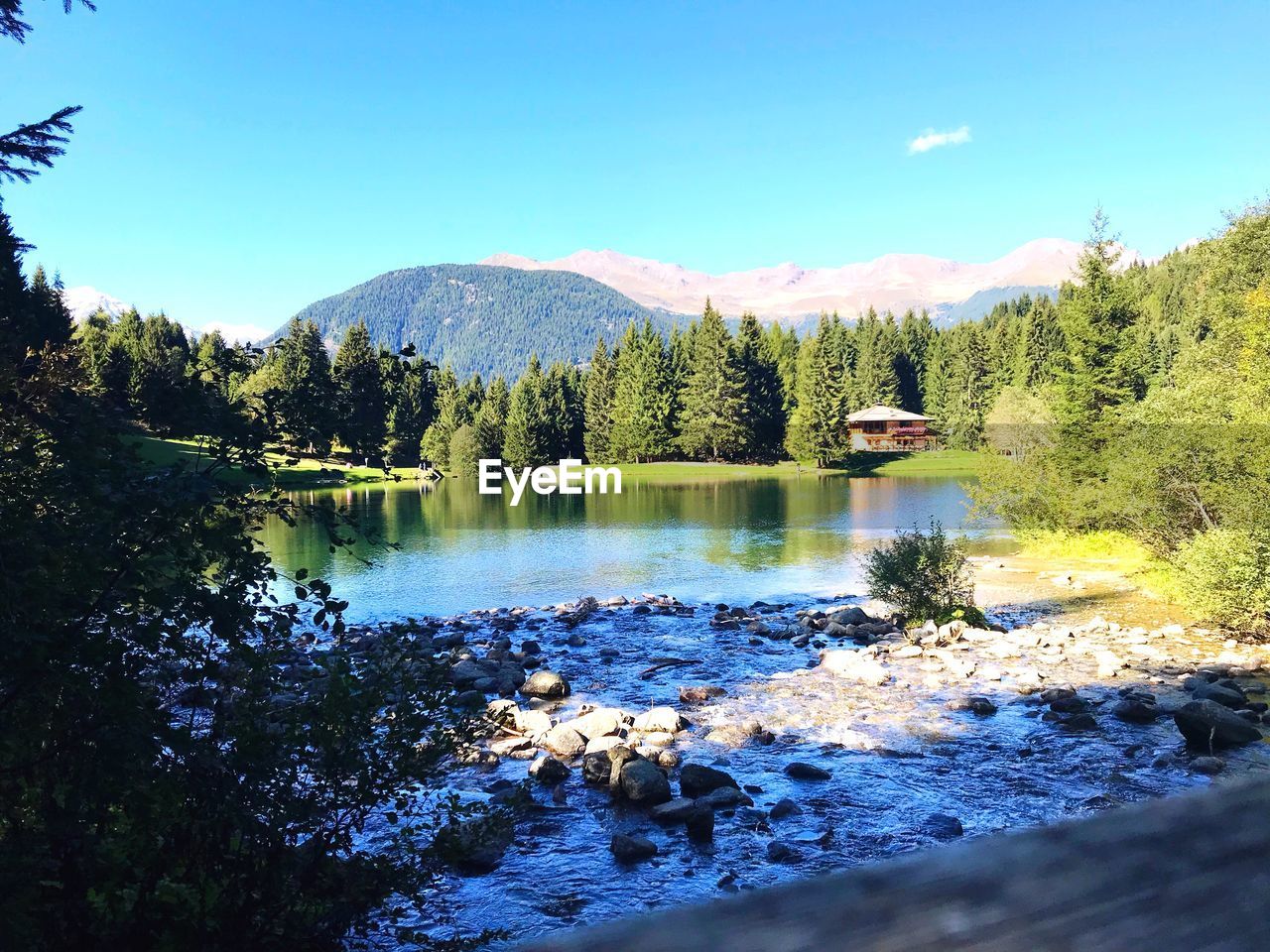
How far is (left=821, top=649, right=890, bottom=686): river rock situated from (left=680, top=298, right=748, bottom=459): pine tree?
67158mm

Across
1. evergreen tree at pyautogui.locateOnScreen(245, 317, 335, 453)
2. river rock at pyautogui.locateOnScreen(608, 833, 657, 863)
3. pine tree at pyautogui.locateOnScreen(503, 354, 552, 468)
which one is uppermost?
pine tree at pyautogui.locateOnScreen(503, 354, 552, 468)

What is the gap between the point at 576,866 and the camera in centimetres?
923

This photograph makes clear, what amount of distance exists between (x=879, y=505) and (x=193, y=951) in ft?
165

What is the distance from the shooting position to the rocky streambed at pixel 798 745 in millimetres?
9141

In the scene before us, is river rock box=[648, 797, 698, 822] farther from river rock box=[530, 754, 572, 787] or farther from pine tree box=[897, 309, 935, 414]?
pine tree box=[897, 309, 935, 414]

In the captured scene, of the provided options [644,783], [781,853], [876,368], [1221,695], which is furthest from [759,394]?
[781,853]

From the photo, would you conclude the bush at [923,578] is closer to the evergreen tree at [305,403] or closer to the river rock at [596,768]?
the river rock at [596,768]

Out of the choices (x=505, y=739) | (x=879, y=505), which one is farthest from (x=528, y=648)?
(x=879, y=505)

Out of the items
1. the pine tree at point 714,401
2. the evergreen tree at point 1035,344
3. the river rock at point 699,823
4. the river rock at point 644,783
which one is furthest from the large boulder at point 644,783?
the evergreen tree at point 1035,344

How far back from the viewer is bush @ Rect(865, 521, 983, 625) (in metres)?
21.2

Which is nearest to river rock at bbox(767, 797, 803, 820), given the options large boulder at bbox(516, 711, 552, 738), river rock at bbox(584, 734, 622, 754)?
river rock at bbox(584, 734, 622, 754)

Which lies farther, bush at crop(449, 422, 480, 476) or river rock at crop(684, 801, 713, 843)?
bush at crop(449, 422, 480, 476)

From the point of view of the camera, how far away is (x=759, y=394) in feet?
292

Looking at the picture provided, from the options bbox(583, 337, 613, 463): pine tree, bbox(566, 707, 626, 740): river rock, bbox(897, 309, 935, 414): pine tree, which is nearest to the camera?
bbox(566, 707, 626, 740): river rock
